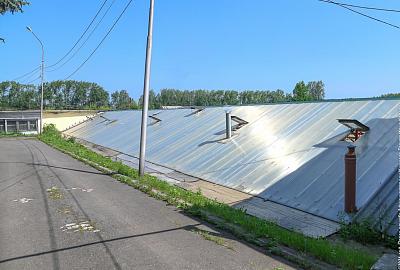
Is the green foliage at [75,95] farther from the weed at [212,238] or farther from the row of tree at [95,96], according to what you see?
the weed at [212,238]

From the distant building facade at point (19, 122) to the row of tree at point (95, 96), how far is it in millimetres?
41984

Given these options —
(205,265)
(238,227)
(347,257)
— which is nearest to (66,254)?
(205,265)

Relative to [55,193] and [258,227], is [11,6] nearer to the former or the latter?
[55,193]

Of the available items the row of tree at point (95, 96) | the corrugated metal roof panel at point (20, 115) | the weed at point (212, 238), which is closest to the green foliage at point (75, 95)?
the row of tree at point (95, 96)

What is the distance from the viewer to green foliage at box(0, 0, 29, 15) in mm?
16719

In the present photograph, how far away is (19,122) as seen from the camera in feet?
193

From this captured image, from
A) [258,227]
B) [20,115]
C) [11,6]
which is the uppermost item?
[11,6]

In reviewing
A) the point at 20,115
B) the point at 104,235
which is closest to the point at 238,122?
the point at 104,235

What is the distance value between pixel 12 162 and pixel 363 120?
16.4 m

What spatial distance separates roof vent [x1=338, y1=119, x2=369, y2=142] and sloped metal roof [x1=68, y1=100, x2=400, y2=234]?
0.73 feet

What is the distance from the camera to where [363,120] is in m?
12.7

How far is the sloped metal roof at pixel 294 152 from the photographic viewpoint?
10117mm

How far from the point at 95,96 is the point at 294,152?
118m

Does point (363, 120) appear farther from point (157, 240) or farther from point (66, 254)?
point (66, 254)
